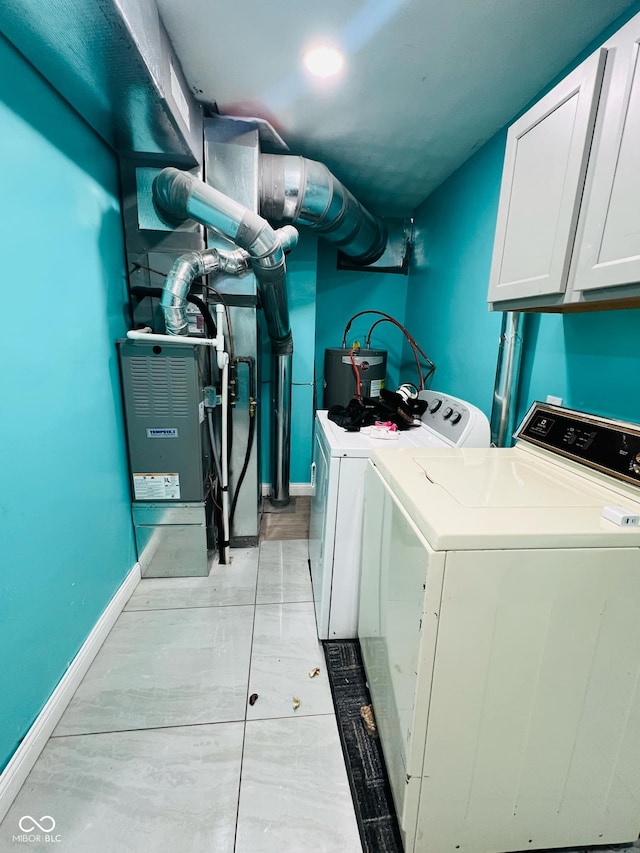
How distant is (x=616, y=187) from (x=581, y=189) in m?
0.10

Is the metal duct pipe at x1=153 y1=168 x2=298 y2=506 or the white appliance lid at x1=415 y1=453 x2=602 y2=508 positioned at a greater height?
the metal duct pipe at x1=153 y1=168 x2=298 y2=506

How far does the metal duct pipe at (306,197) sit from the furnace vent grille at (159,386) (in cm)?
106

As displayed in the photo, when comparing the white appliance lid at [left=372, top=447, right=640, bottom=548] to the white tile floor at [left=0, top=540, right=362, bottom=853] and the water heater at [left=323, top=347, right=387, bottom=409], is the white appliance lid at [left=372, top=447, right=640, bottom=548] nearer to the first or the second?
the white tile floor at [left=0, top=540, right=362, bottom=853]

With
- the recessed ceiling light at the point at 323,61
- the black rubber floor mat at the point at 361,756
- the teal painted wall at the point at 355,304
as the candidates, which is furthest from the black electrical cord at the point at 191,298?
the black rubber floor mat at the point at 361,756

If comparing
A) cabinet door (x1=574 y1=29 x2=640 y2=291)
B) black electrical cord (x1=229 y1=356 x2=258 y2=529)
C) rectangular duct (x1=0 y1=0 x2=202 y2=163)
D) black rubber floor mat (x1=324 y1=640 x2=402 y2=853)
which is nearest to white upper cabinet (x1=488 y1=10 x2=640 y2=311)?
cabinet door (x1=574 y1=29 x2=640 y2=291)

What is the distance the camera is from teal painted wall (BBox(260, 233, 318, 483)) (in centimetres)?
268

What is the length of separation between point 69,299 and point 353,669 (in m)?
1.93

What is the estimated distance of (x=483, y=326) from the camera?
1.85m

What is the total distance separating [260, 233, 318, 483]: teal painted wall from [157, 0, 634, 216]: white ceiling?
2.46ft

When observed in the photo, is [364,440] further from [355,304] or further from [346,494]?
[355,304]

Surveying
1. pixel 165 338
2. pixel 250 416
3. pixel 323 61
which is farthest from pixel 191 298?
pixel 323 61

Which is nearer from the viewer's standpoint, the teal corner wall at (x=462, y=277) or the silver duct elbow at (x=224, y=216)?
Answer: the silver duct elbow at (x=224, y=216)

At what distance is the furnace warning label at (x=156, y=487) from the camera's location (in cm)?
192

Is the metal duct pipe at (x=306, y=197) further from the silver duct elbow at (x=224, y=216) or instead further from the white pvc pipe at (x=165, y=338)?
the white pvc pipe at (x=165, y=338)
